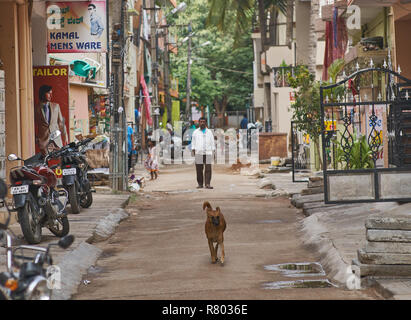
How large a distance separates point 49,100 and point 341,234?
7909 millimetres

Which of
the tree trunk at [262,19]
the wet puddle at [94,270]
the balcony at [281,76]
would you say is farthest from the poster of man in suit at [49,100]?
the tree trunk at [262,19]

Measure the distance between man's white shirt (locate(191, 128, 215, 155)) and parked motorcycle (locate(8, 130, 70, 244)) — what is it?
9765 mm

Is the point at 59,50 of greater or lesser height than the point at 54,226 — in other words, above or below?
above

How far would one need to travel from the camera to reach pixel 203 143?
2086 centimetres

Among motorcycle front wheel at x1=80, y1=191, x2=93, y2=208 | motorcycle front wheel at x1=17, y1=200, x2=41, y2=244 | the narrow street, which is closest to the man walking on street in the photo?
the narrow street

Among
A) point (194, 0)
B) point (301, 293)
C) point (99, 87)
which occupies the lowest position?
point (301, 293)

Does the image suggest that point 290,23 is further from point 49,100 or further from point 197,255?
point 197,255

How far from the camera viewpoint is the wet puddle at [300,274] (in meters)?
8.02

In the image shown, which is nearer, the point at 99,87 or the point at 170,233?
the point at 170,233

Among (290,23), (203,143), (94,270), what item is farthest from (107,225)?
(290,23)

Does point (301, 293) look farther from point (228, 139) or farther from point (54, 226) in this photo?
point (228, 139)

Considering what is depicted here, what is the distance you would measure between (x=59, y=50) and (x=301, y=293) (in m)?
10.7

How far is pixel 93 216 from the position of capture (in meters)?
13.5
